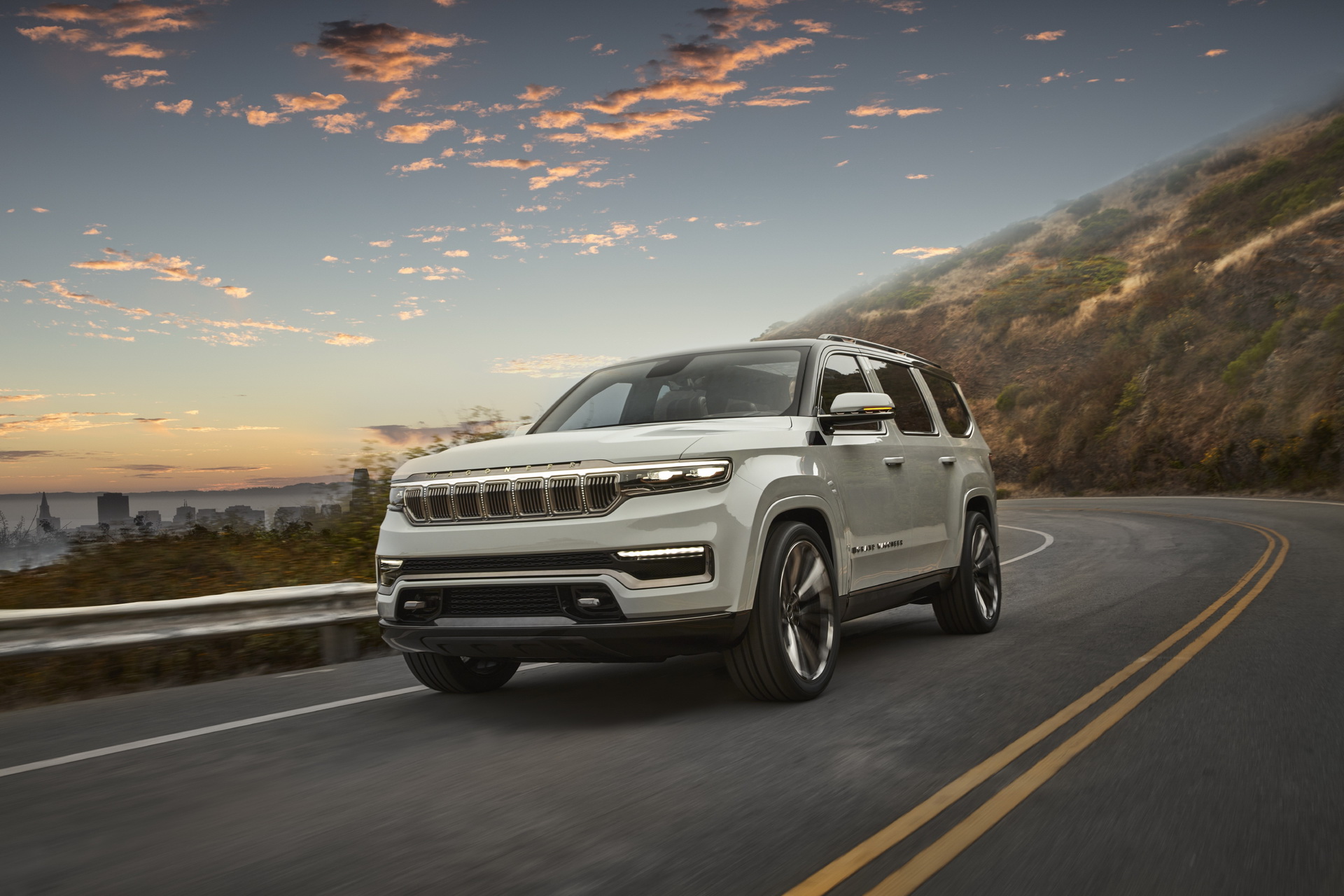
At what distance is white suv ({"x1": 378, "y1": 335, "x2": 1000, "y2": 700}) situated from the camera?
5.43 meters

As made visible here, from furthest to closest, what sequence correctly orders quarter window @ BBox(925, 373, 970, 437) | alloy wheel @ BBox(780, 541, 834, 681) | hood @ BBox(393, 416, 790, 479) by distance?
1. quarter window @ BBox(925, 373, 970, 437)
2. alloy wheel @ BBox(780, 541, 834, 681)
3. hood @ BBox(393, 416, 790, 479)

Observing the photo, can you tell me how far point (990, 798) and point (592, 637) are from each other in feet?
6.42

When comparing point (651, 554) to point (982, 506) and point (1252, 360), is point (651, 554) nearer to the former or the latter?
point (982, 506)

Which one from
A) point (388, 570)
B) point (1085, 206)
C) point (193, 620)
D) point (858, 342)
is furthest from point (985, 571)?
point (1085, 206)

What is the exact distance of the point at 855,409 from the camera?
650cm

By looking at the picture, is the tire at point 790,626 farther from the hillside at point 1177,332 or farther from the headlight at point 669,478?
the hillside at point 1177,332

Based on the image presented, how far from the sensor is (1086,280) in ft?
233

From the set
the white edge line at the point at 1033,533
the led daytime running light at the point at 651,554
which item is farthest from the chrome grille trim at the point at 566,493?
the white edge line at the point at 1033,533

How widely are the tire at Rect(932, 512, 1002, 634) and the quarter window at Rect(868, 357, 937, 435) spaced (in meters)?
0.90

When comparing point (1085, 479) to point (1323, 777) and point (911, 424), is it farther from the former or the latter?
point (1323, 777)

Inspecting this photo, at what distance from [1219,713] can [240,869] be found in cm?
455

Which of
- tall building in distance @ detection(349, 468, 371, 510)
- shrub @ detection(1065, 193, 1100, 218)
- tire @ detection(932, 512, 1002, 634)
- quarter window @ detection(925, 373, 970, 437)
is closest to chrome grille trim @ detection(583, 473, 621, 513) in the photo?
tire @ detection(932, 512, 1002, 634)

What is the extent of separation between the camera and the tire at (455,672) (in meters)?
6.56

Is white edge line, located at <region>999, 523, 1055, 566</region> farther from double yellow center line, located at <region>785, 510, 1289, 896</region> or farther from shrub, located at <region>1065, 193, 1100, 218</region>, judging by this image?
shrub, located at <region>1065, 193, 1100, 218</region>
